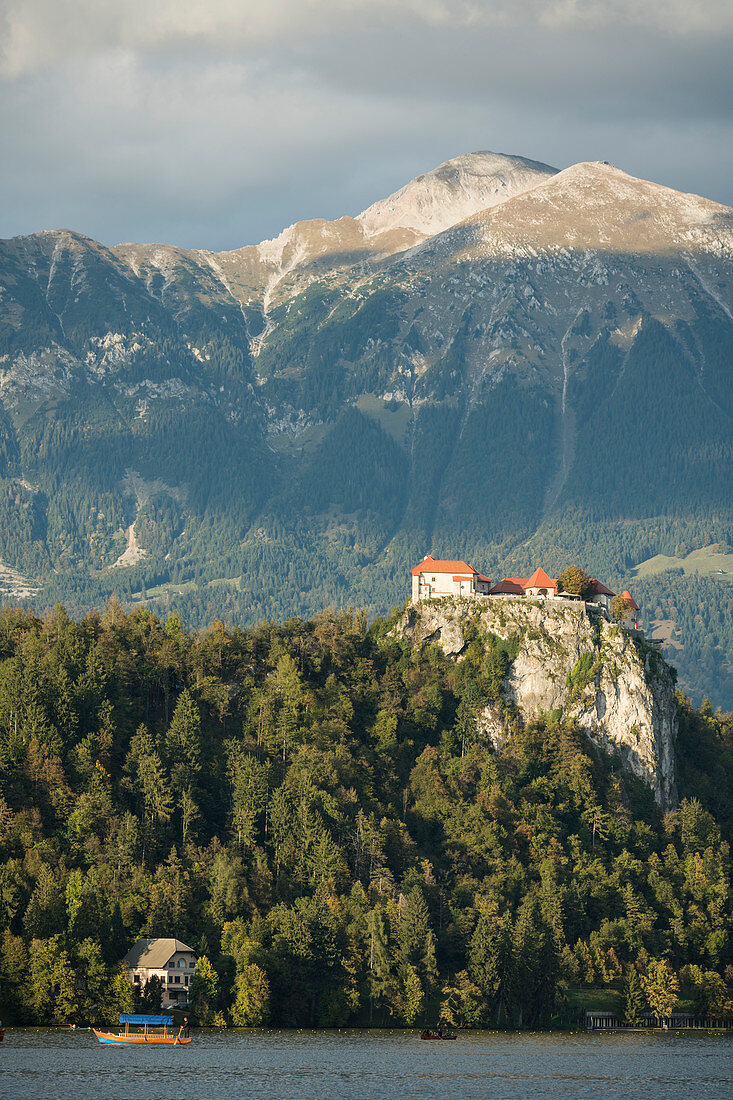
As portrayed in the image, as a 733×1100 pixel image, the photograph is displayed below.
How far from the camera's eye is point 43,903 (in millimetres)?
174875

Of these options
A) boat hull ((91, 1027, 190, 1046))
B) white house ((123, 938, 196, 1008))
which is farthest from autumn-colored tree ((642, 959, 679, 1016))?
boat hull ((91, 1027, 190, 1046))

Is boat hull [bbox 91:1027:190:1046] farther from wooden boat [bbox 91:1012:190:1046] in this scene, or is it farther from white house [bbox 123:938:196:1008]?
white house [bbox 123:938:196:1008]

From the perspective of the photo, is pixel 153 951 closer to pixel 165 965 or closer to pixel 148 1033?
pixel 165 965

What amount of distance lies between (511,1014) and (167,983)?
39.2 meters

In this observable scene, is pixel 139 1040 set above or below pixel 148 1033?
below

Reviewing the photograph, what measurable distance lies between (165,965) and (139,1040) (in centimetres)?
984

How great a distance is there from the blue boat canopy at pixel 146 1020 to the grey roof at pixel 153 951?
5.95m

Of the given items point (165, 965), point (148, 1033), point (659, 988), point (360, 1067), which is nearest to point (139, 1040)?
point (148, 1033)

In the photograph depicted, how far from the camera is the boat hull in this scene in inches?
6535

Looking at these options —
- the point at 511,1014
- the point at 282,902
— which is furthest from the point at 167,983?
the point at 511,1014

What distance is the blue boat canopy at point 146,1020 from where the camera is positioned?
557ft

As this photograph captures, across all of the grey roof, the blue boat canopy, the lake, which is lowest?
the lake

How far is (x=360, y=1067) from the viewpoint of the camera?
154500mm

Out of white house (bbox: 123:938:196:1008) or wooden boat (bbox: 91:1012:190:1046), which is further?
white house (bbox: 123:938:196:1008)
